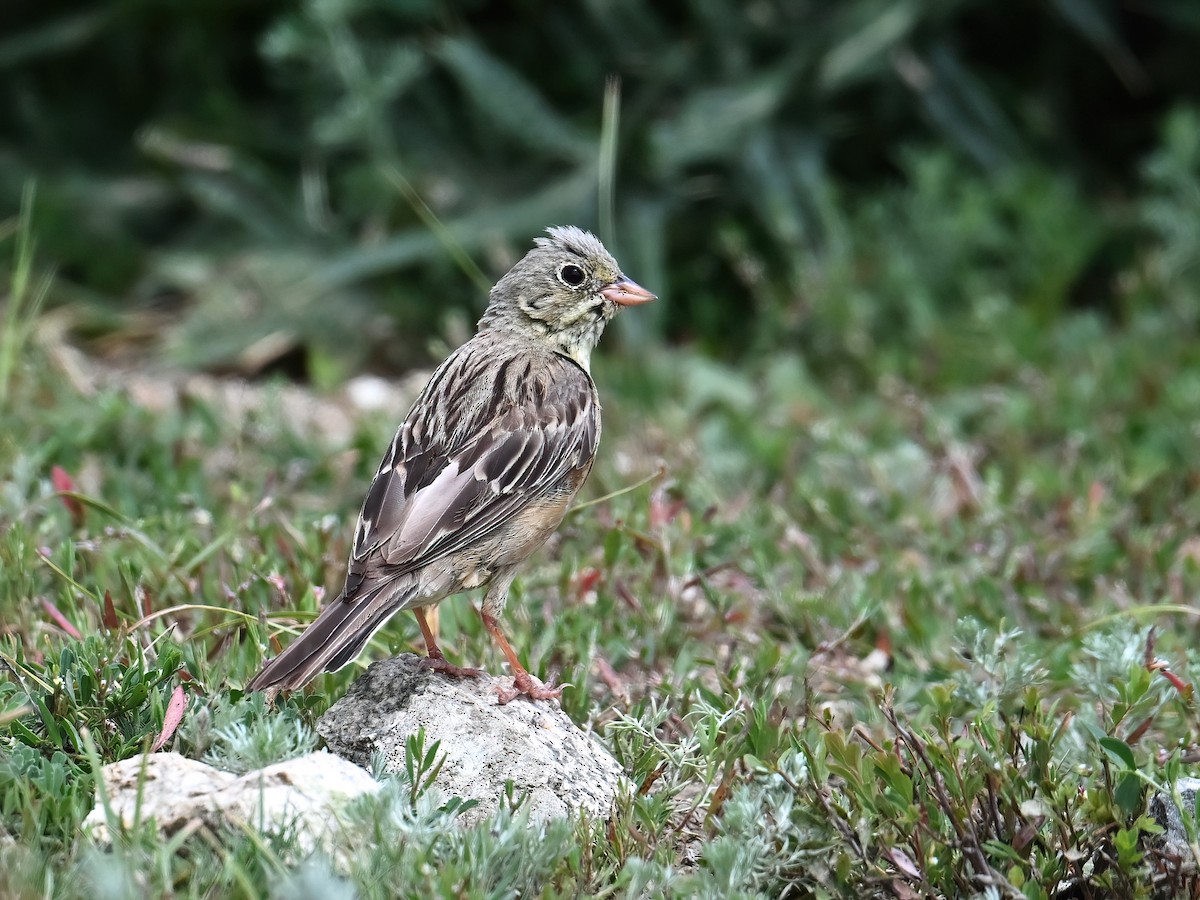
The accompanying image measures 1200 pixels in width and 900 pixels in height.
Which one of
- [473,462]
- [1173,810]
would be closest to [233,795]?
[473,462]

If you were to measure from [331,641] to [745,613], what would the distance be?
1.74 meters

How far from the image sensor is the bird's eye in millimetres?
4688

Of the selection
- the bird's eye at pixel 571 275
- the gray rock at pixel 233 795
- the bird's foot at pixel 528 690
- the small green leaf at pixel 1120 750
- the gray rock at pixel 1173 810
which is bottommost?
the gray rock at pixel 1173 810

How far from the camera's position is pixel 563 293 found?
469 centimetres

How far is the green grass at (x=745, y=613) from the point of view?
326cm

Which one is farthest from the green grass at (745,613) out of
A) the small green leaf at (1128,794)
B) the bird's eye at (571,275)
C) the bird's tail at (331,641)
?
the bird's eye at (571,275)

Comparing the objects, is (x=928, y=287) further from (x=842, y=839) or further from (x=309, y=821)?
(x=309, y=821)

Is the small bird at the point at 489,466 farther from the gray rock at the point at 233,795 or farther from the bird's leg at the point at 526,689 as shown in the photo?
the gray rock at the point at 233,795

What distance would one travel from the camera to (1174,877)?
3.24 metres

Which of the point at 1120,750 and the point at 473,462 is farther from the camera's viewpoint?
the point at 473,462

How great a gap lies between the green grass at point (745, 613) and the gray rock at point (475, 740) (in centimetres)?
8

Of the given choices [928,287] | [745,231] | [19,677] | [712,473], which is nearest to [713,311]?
[745,231]

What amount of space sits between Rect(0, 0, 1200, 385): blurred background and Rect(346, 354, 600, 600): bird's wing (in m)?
2.94

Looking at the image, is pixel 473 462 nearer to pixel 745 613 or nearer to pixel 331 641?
pixel 331 641
